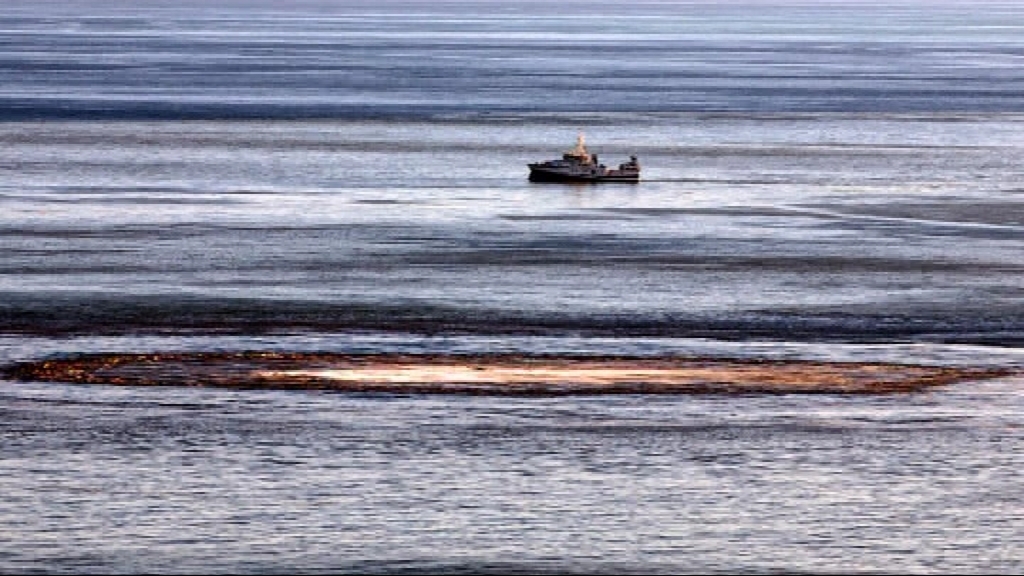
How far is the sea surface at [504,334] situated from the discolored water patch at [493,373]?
846 millimetres

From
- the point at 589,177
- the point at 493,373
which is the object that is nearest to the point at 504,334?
the point at 493,373

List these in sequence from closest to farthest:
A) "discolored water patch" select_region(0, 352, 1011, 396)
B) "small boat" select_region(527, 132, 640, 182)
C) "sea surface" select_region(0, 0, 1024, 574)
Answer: "sea surface" select_region(0, 0, 1024, 574)
"discolored water patch" select_region(0, 352, 1011, 396)
"small boat" select_region(527, 132, 640, 182)

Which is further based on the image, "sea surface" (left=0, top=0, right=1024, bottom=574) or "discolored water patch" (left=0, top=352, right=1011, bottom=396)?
"discolored water patch" (left=0, top=352, right=1011, bottom=396)

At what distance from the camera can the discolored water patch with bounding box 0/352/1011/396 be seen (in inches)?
1823

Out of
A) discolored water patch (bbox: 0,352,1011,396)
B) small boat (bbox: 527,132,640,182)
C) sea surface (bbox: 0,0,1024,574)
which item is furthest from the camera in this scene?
small boat (bbox: 527,132,640,182)

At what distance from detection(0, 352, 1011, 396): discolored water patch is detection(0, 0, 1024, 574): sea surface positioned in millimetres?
846

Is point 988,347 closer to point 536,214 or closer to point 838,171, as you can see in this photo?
point 536,214

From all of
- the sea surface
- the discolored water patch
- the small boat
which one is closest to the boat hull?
the small boat

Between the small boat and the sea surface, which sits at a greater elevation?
the small boat

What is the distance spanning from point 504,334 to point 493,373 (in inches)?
206

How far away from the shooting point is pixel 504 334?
5306 centimetres

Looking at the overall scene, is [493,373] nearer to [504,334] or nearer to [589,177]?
[504,334]

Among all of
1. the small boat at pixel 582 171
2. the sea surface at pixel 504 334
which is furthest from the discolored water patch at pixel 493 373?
the small boat at pixel 582 171

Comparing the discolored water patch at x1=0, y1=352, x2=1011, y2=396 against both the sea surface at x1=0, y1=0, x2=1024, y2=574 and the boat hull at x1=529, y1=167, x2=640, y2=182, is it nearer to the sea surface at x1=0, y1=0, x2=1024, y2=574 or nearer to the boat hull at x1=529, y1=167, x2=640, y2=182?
the sea surface at x1=0, y1=0, x2=1024, y2=574
